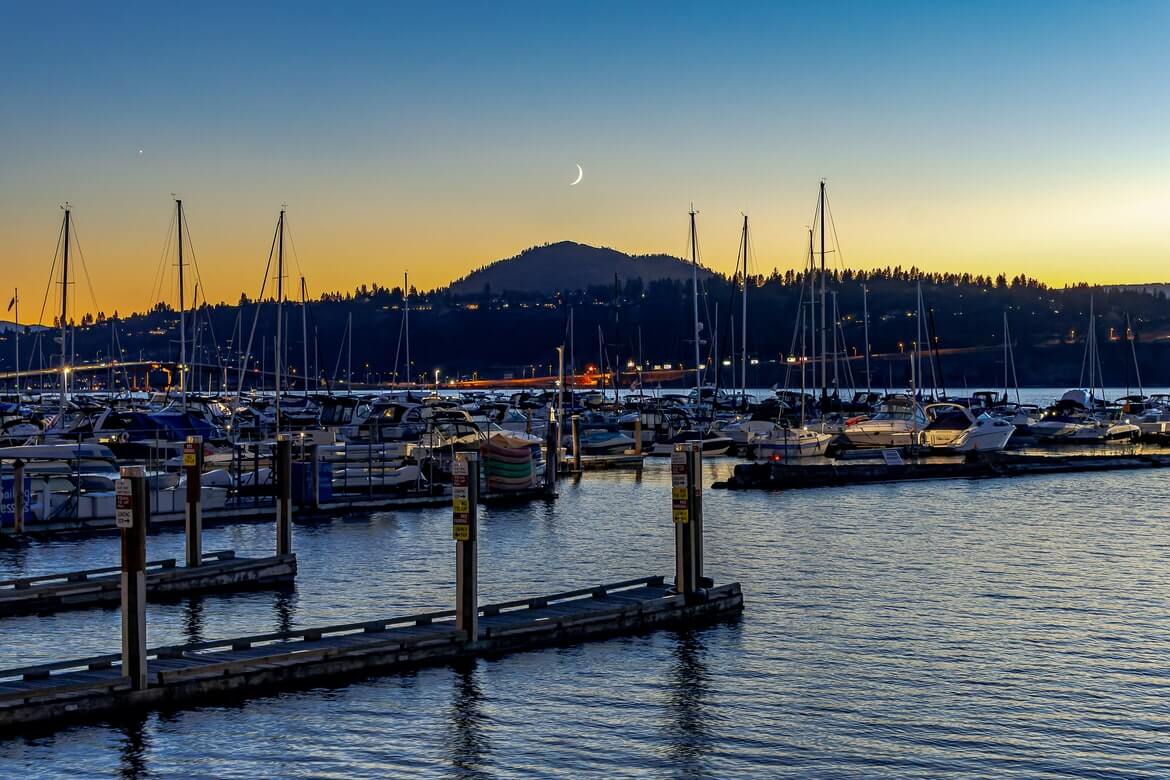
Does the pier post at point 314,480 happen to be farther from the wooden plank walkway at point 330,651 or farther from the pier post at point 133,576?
the pier post at point 133,576

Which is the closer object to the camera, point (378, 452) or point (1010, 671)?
point (1010, 671)

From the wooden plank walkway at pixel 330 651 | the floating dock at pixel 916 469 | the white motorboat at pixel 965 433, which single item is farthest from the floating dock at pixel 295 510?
the white motorboat at pixel 965 433

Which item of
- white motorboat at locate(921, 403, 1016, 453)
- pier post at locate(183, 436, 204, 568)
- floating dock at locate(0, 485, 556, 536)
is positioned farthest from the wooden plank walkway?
white motorboat at locate(921, 403, 1016, 453)

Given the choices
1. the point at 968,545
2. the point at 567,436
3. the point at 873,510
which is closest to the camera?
the point at 968,545

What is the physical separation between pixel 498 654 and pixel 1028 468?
147 ft

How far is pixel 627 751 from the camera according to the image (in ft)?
48.9

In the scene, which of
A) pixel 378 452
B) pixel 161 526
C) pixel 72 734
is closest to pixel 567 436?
pixel 378 452

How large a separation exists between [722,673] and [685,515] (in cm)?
308

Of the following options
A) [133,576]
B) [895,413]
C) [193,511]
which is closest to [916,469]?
[895,413]

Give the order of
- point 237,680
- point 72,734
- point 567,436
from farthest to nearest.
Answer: point 567,436 → point 237,680 → point 72,734

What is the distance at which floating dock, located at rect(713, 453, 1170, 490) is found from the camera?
49.8 m

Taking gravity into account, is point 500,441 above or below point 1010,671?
above

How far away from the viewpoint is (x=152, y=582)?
23.5 metres

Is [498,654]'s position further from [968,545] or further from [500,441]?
[500,441]
